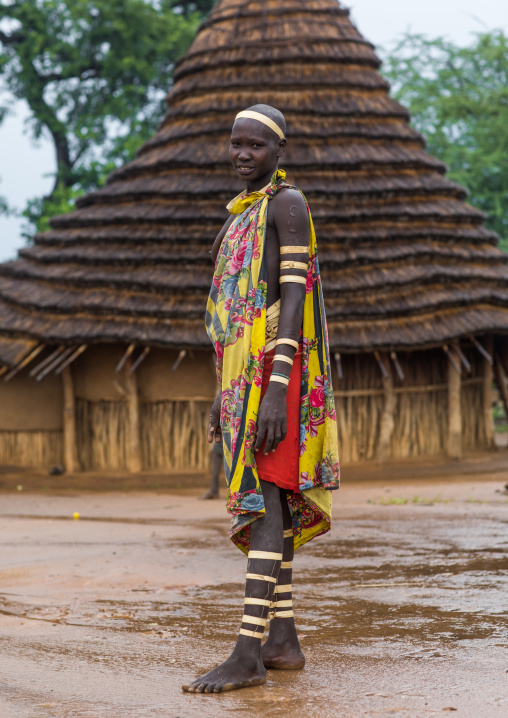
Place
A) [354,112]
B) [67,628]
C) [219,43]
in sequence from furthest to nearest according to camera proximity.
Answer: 1. [219,43]
2. [354,112]
3. [67,628]

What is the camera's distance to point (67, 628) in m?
3.78

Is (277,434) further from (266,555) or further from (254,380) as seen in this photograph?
(266,555)

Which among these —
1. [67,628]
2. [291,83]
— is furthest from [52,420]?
[67,628]

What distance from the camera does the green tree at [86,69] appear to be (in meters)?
23.5

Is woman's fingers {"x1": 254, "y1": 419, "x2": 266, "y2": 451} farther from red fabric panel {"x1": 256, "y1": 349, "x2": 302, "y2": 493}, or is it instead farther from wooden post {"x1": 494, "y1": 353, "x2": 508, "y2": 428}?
wooden post {"x1": 494, "y1": 353, "x2": 508, "y2": 428}

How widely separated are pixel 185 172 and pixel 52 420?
3.83m

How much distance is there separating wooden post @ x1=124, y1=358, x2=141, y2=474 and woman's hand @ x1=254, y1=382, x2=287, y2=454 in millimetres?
9097

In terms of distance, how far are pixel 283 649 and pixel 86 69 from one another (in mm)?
23179

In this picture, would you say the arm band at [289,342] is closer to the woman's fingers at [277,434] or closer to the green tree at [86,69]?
the woman's fingers at [277,434]

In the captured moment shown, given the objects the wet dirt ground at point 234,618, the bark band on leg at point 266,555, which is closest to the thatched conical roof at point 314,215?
the wet dirt ground at point 234,618

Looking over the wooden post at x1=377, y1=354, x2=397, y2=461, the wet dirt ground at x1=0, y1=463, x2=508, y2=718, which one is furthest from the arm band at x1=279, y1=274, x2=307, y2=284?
the wooden post at x1=377, y1=354, x2=397, y2=461

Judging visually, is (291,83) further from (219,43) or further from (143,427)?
(143,427)

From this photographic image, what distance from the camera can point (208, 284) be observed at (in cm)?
1170

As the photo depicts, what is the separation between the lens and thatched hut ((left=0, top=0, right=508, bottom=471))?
11.9 metres
